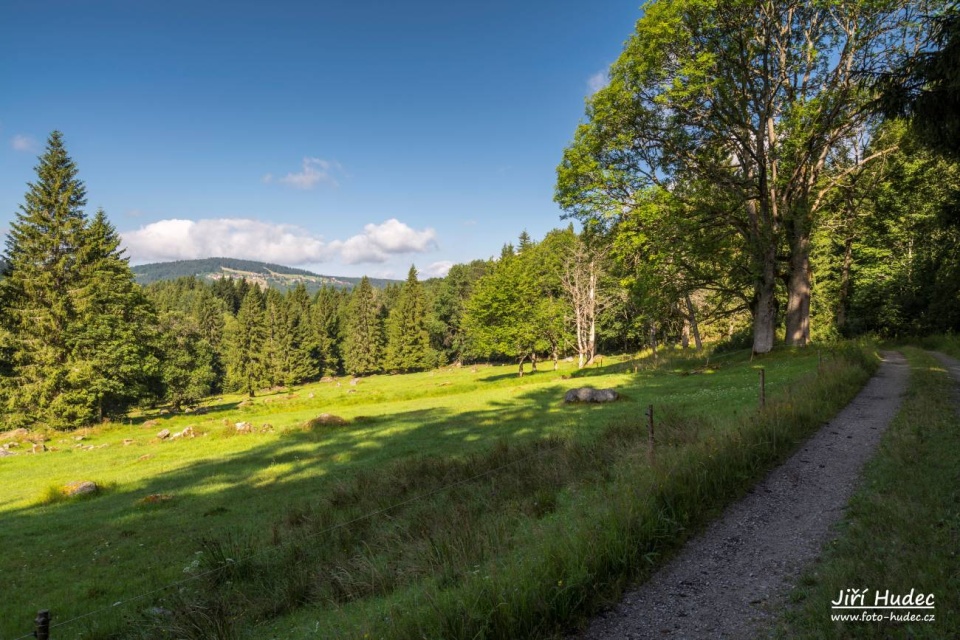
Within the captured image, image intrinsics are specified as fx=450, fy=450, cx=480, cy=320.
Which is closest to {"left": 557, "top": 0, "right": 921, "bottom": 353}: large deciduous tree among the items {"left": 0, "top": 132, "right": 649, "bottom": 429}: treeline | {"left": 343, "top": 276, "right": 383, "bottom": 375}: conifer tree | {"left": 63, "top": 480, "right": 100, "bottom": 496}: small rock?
{"left": 0, "top": 132, "right": 649, "bottom": 429}: treeline

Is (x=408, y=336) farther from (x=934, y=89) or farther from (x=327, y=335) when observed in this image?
(x=934, y=89)

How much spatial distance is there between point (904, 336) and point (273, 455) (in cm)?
5336

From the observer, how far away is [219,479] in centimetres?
1756

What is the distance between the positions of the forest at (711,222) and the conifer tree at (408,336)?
115ft

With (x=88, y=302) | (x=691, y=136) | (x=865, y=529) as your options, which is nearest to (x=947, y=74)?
(x=865, y=529)

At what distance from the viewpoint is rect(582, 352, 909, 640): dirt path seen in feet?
16.3

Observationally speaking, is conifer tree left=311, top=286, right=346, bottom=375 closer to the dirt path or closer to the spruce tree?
the spruce tree

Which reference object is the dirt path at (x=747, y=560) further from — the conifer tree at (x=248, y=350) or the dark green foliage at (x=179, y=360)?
the conifer tree at (x=248, y=350)

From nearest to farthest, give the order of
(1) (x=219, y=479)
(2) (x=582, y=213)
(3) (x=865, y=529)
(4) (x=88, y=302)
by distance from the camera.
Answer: (3) (x=865, y=529) < (1) (x=219, y=479) < (2) (x=582, y=213) < (4) (x=88, y=302)

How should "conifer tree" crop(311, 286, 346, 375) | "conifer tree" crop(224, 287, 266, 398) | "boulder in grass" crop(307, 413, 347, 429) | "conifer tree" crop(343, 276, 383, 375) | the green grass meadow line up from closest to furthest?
1. the green grass meadow
2. "boulder in grass" crop(307, 413, 347, 429)
3. "conifer tree" crop(224, 287, 266, 398)
4. "conifer tree" crop(343, 276, 383, 375)
5. "conifer tree" crop(311, 286, 346, 375)

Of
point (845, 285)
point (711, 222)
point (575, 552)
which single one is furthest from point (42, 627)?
point (845, 285)

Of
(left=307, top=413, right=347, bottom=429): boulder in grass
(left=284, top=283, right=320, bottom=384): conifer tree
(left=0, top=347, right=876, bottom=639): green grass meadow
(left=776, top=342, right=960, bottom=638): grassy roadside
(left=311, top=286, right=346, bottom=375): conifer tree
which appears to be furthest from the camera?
(left=311, top=286, right=346, bottom=375): conifer tree

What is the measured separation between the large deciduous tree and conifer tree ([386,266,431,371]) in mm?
66304

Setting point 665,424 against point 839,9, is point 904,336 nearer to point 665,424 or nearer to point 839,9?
point 839,9
